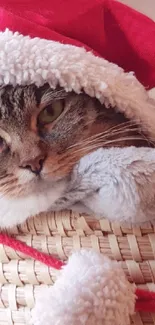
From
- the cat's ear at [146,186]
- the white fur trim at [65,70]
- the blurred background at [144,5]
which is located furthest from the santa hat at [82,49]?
the blurred background at [144,5]

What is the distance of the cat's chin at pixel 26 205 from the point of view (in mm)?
617

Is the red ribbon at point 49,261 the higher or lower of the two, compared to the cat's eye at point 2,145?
lower

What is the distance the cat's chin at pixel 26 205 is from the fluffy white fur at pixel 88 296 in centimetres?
9

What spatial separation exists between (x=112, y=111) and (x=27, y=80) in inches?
5.2

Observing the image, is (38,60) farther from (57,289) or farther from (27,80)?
(57,289)

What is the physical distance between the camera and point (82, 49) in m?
0.65

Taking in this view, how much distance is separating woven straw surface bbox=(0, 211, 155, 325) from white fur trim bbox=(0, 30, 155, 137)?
0.15 meters

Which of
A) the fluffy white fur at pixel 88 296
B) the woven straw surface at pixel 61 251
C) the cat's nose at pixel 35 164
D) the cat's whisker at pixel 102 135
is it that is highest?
the cat's whisker at pixel 102 135

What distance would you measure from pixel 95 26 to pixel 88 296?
0.36m

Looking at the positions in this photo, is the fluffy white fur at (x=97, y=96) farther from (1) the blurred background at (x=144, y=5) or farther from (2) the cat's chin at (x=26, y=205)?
(1) the blurred background at (x=144, y=5)

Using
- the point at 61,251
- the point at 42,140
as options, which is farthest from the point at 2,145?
the point at 61,251

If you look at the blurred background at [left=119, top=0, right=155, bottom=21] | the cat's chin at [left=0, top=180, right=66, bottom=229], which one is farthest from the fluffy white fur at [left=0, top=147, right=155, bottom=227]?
the blurred background at [left=119, top=0, right=155, bottom=21]

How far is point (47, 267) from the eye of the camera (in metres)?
0.60

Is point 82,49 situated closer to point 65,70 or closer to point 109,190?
point 65,70
